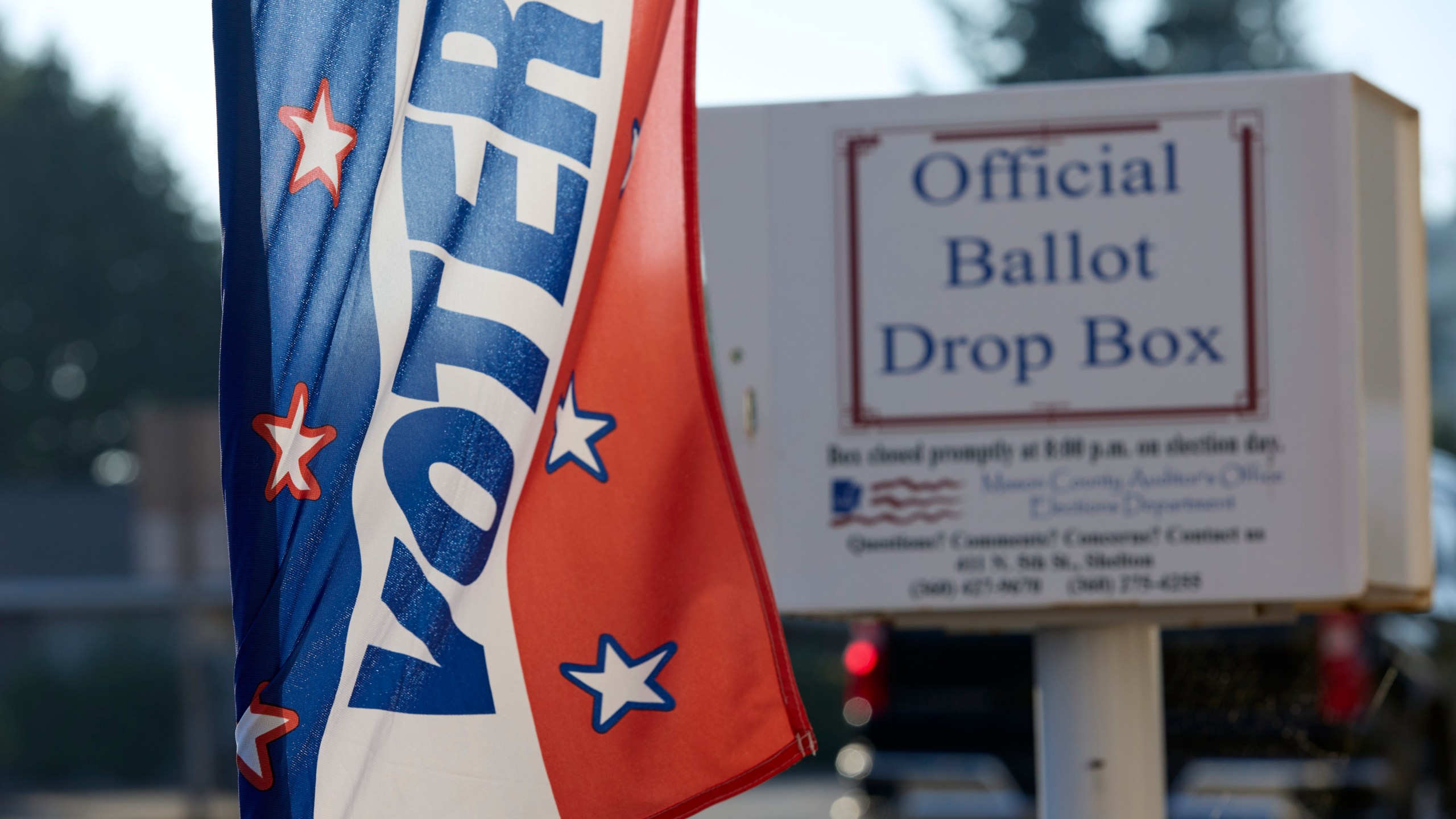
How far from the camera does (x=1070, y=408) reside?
7.27ft

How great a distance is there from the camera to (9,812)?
15164 mm

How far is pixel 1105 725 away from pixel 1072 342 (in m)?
0.68

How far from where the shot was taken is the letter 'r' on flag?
74.2 inches

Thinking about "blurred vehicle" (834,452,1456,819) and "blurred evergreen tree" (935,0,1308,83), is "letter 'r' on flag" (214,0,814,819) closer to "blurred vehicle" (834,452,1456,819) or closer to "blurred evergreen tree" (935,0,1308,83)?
"blurred vehicle" (834,452,1456,819)

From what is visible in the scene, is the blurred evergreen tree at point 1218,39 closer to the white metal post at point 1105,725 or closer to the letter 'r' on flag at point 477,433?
the white metal post at point 1105,725

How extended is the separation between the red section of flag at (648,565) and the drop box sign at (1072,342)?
35cm

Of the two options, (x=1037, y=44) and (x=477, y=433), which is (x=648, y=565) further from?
(x=1037, y=44)

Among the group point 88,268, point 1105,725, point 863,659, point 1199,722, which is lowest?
point 1199,722

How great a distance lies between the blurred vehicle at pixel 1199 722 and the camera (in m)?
6.96

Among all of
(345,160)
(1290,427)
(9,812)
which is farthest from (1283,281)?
(9,812)

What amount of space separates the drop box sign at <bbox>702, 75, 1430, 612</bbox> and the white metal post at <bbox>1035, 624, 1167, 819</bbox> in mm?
333

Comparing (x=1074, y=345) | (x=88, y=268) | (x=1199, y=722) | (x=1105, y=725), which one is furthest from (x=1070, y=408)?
(x=88, y=268)

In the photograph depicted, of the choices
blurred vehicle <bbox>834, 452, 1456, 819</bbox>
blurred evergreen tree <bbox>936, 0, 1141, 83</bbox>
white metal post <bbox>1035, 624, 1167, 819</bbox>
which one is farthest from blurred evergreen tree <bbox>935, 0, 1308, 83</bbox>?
white metal post <bbox>1035, 624, 1167, 819</bbox>

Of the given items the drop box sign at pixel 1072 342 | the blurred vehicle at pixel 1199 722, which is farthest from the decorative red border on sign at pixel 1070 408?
the blurred vehicle at pixel 1199 722
